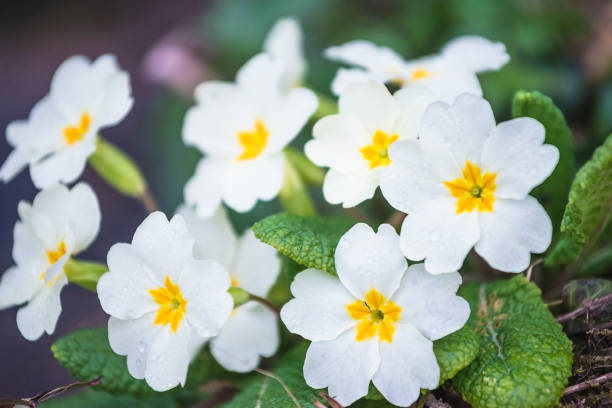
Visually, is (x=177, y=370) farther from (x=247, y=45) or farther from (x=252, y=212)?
(x=247, y=45)

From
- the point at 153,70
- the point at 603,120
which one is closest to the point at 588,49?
the point at 603,120

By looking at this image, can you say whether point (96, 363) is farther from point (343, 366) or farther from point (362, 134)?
point (362, 134)

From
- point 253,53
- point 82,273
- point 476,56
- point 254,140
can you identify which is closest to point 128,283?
point 82,273

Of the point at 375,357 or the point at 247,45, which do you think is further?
the point at 247,45

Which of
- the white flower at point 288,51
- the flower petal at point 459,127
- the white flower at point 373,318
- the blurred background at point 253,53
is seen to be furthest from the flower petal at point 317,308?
the blurred background at point 253,53

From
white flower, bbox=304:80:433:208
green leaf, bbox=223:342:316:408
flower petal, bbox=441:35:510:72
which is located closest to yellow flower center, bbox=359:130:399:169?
white flower, bbox=304:80:433:208

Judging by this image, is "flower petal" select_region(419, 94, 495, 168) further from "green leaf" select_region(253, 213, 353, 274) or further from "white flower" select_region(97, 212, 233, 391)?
"white flower" select_region(97, 212, 233, 391)
